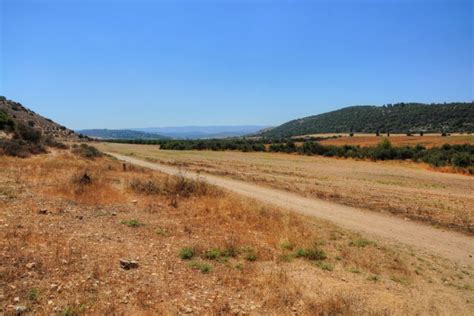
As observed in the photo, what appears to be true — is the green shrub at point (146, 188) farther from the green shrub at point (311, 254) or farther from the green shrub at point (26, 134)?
the green shrub at point (26, 134)

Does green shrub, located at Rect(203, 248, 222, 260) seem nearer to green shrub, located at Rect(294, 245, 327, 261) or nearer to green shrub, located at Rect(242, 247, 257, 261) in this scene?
green shrub, located at Rect(242, 247, 257, 261)

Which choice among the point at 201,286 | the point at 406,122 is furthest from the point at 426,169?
the point at 406,122

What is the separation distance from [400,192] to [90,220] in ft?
54.2

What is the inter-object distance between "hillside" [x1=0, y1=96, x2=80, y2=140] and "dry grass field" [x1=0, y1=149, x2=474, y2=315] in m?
37.6

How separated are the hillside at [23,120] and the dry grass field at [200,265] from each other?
37596 mm

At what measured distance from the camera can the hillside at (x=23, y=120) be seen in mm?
43744

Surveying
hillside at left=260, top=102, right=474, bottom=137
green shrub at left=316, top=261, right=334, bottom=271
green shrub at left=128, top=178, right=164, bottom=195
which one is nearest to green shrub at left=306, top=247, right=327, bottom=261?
green shrub at left=316, top=261, right=334, bottom=271

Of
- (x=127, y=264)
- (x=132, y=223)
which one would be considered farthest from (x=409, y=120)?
(x=127, y=264)

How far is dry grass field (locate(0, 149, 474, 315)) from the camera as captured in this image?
5477 millimetres

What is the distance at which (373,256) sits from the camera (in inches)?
337

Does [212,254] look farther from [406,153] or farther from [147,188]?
[406,153]

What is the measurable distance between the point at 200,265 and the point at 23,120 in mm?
69348

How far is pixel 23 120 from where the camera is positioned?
64.4 meters

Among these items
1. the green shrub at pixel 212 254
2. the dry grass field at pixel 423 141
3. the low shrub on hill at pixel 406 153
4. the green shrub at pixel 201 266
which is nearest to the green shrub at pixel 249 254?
the green shrub at pixel 212 254
